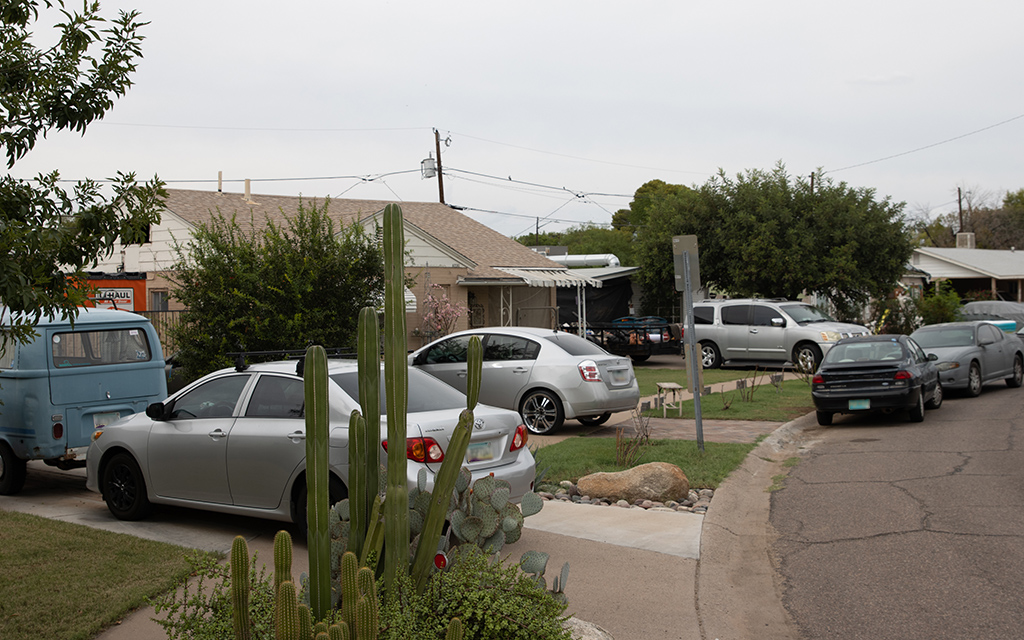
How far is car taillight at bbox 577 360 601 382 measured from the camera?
12.3 meters

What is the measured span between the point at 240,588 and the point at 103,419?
22.8 ft

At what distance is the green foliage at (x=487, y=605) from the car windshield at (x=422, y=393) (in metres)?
3.09

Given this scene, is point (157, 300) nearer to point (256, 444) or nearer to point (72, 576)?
point (256, 444)

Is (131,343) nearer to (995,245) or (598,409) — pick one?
(598,409)

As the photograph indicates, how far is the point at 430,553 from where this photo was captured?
3943mm

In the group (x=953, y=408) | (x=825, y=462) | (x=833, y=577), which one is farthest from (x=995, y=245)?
(x=833, y=577)

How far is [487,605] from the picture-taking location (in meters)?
3.66

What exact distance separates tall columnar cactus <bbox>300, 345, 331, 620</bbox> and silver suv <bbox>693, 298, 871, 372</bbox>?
18.9 metres

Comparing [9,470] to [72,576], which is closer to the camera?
[72,576]

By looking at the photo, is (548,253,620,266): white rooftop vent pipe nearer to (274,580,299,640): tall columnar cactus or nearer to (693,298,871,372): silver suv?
(693,298,871,372): silver suv

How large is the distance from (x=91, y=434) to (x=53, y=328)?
1193 millimetres

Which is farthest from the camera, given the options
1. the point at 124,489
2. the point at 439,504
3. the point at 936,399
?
the point at 936,399

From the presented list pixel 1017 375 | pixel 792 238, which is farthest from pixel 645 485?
pixel 792 238

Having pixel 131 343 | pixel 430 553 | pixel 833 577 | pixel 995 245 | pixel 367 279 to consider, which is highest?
pixel 995 245
